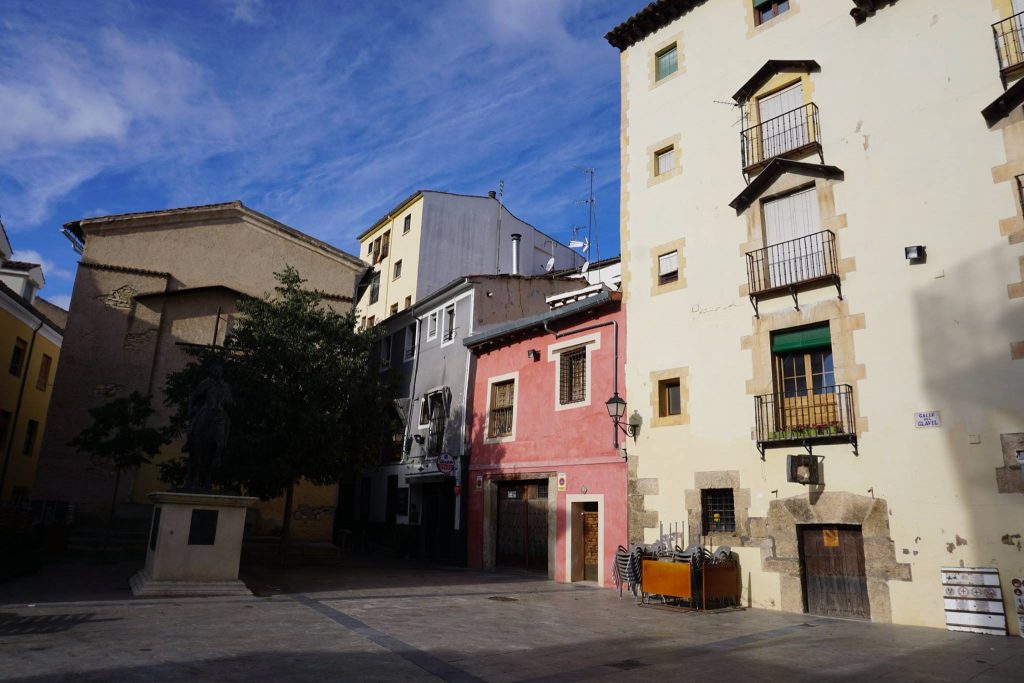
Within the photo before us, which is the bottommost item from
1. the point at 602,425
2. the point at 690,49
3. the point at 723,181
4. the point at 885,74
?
the point at 602,425

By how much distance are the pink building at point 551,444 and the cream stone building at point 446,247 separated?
1361 cm

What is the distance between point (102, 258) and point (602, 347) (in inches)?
748

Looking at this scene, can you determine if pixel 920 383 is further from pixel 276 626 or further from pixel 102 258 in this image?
pixel 102 258

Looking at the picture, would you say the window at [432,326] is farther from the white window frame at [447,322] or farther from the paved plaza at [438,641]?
the paved plaza at [438,641]

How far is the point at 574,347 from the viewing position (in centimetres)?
1880

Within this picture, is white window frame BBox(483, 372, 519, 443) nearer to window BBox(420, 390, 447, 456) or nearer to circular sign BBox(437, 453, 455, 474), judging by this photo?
circular sign BBox(437, 453, 455, 474)

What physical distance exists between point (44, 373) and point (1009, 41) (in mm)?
37628

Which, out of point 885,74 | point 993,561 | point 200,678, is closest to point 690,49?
point 885,74

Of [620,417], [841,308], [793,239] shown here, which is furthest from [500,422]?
[841,308]

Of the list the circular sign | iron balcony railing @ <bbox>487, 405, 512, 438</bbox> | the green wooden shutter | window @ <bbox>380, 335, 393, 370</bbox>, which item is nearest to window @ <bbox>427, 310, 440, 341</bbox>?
window @ <bbox>380, 335, 393, 370</bbox>

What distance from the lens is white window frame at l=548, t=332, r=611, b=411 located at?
17984 millimetres

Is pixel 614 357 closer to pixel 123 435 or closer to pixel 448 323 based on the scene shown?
pixel 448 323

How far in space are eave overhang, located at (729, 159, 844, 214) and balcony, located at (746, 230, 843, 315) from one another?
4.06 feet

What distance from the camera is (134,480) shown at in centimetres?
2314
